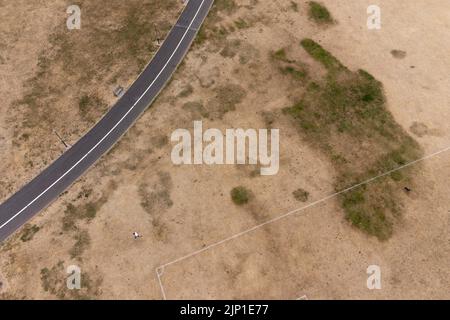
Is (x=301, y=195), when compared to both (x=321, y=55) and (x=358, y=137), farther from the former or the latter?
(x=321, y=55)

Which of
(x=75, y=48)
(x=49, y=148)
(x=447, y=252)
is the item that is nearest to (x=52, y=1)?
(x=75, y=48)

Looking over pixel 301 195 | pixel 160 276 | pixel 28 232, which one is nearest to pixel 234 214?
pixel 301 195

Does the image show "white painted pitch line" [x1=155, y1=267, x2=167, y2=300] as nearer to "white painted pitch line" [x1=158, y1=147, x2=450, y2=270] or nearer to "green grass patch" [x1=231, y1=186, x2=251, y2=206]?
"white painted pitch line" [x1=158, y1=147, x2=450, y2=270]

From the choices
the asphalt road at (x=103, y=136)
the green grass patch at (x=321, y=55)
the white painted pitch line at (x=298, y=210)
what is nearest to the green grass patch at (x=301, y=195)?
the white painted pitch line at (x=298, y=210)

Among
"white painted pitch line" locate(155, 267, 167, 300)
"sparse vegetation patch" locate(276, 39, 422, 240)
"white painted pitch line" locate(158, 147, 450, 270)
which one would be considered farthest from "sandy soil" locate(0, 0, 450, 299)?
"sparse vegetation patch" locate(276, 39, 422, 240)

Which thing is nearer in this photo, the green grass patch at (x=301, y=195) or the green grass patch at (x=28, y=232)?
the green grass patch at (x=28, y=232)

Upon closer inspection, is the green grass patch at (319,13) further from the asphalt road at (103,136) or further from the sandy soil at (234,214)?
the asphalt road at (103,136)

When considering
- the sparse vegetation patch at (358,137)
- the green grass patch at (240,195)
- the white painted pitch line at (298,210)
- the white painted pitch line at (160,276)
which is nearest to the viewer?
the white painted pitch line at (160,276)
